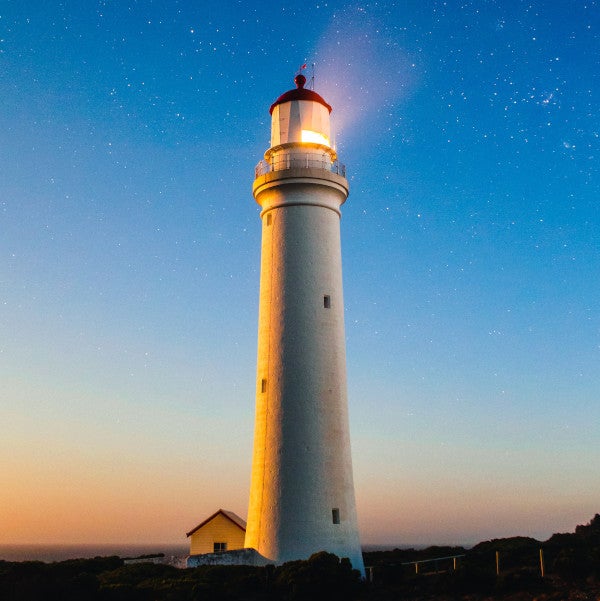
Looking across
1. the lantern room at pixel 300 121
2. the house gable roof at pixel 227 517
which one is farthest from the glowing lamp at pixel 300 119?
the house gable roof at pixel 227 517

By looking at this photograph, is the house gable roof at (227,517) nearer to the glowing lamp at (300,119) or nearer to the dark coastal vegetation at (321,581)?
the dark coastal vegetation at (321,581)

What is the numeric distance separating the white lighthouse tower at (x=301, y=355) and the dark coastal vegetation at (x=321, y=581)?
6.33ft

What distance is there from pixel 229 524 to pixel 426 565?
7813 mm

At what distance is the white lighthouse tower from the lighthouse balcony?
0.04 m

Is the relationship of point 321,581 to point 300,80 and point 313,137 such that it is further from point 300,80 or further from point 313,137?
point 300,80

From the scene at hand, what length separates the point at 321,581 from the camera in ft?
64.6

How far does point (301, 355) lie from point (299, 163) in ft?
23.6

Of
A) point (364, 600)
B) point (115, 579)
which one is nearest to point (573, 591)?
point (364, 600)

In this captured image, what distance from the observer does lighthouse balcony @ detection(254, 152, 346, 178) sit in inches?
1056

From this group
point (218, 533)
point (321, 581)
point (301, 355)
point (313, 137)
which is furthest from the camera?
point (218, 533)

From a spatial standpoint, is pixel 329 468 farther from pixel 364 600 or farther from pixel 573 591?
pixel 573 591

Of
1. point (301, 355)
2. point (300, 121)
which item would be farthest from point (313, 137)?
point (301, 355)

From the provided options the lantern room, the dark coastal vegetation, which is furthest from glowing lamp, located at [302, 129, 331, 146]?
the dark coastal vegetation

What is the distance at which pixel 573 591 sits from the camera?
17406 millimetres
